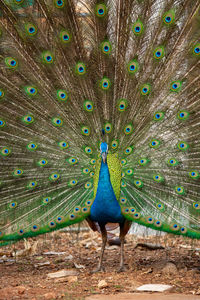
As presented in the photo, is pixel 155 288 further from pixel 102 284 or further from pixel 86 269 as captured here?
pixel 86 269

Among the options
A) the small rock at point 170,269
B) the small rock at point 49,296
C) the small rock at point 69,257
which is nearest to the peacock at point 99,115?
the small rock at point 170,269

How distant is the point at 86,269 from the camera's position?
4.83 meters

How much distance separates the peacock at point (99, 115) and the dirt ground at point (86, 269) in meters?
0.46

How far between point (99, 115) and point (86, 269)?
1729 millimetres

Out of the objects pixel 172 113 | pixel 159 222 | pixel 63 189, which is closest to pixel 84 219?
pixel 63 189

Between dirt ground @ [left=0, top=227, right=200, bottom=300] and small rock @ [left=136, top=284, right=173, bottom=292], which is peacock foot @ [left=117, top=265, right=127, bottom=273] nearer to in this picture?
dirt ground @ [left=0, top=227, right=200, bottom=300]

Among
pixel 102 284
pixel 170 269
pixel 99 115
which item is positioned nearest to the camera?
pixel 102 284

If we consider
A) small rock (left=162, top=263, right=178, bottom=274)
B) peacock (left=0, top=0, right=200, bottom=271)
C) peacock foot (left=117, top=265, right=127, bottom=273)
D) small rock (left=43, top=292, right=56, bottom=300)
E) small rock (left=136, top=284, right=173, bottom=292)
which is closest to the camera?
small rock (left=43, top=292, right=56, bottom=300)

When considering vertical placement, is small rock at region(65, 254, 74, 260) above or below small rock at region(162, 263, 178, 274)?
below

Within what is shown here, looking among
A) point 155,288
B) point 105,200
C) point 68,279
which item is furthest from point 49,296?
point 105,200

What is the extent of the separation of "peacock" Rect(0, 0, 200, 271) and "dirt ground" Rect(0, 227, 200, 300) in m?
0.46

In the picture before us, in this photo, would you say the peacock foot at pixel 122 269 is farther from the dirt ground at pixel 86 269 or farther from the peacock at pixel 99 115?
the peacock at pixel 99 115

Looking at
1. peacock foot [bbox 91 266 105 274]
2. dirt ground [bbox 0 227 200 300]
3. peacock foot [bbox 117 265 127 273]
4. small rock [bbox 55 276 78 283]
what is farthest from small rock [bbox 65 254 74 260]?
small rock [bbox 55 276 78 283]

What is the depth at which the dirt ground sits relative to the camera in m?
3.79
